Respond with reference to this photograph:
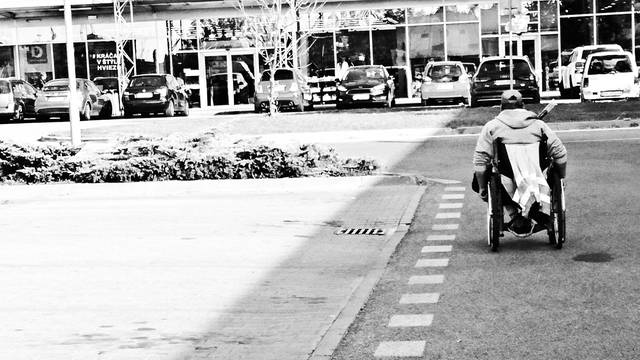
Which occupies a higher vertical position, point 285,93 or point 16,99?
point 16,99

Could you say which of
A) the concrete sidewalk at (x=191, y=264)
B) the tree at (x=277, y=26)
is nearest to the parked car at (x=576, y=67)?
the tree at (x=277, y=26)

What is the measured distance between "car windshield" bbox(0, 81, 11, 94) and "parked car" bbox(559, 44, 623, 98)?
18950 mm

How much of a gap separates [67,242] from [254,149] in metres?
5.51

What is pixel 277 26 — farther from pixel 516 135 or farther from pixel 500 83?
pixel 516 135

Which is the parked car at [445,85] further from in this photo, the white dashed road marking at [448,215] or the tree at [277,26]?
the white dashed road marking at [448,215]

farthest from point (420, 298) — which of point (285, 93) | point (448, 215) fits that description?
point (285, 93)

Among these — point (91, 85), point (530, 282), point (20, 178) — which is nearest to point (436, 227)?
point (530, 282)

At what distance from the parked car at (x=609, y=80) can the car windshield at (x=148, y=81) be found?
13.8m

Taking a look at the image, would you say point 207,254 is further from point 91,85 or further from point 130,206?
point 91,85

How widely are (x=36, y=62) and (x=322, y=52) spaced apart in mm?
12006

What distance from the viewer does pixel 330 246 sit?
1155cm

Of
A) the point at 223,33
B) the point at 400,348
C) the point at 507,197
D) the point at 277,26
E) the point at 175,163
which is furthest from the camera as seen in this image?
the point at 223,33

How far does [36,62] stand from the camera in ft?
172

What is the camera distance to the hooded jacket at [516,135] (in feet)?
34.3
